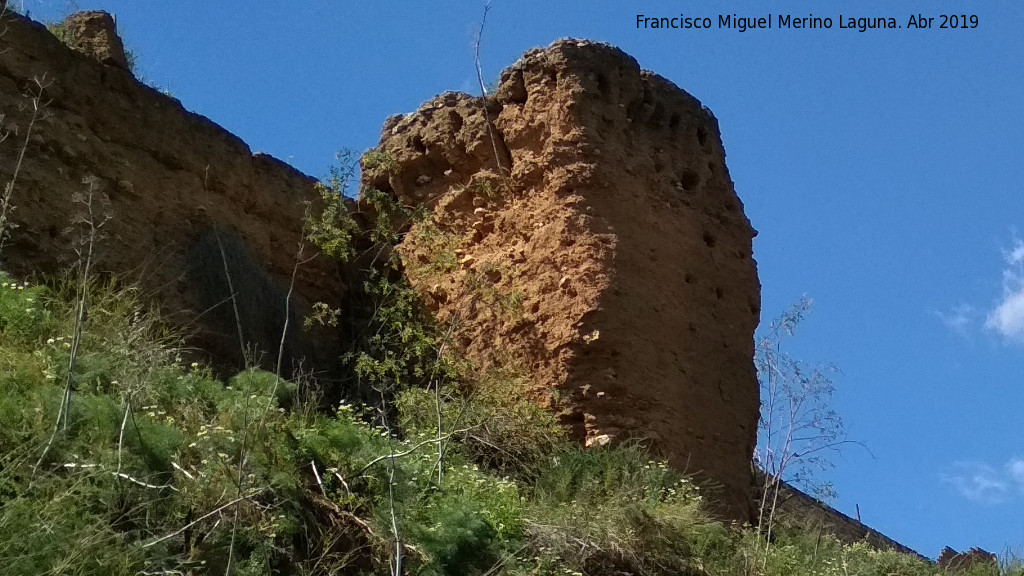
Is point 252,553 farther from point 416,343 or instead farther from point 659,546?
point 416,343

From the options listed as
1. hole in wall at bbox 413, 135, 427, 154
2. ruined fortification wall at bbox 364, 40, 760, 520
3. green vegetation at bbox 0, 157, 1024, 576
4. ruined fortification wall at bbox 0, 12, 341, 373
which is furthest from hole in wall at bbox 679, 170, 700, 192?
ruined fortification wall at bbox 0, 12, 341, 373

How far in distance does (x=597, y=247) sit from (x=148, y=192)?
371 centimetres

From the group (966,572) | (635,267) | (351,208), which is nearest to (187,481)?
(635,267)

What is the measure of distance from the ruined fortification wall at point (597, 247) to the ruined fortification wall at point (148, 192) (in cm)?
118

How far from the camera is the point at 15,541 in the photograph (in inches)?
186

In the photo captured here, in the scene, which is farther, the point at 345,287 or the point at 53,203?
the point at 345,287

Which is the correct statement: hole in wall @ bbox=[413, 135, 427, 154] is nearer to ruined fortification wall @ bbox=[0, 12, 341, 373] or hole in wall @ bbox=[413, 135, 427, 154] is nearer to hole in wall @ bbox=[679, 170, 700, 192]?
ruined fortification wall @ bbox=[0, 12, 341, 373]

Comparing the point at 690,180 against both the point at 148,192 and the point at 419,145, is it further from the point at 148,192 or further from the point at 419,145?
the point at 148,192

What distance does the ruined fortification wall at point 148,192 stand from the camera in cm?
872

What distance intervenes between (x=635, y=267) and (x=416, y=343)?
1.89 metres

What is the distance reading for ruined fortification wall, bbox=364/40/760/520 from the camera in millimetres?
9148

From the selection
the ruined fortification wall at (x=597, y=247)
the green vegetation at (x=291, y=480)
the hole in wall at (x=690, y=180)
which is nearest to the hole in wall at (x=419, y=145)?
the ruined fortification wall at (x=597, y=247)

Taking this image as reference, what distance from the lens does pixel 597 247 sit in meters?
9.39

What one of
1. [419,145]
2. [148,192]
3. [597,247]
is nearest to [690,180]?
[597,247]
